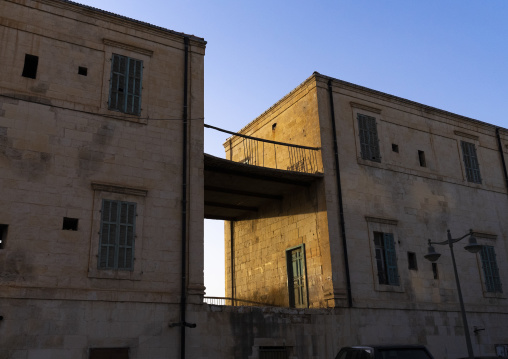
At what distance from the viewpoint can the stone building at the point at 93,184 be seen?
1218cm

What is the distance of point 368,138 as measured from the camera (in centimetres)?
1930

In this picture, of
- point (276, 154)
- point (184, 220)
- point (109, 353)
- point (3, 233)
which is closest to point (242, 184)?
point (276, 154)

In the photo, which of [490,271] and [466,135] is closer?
[490,271]

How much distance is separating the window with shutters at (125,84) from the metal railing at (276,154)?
2.31 m

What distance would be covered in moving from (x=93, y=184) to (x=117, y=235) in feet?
4.91

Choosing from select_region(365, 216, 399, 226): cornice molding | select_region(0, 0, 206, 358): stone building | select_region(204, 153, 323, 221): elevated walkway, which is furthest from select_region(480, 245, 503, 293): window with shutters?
select_region(0, 0, 206, 358): stone building

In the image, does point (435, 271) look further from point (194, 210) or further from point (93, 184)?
point (93, 184)

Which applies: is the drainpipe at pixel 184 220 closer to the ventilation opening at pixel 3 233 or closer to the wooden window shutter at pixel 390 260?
the ventilation opening at pixel 3 233

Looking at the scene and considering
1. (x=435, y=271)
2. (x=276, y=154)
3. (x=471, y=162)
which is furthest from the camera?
(x=471, y=162)

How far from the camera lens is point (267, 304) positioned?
19250 millimetres

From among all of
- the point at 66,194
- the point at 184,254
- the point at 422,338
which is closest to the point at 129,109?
the point at 66,194

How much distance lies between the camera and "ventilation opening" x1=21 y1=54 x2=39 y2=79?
14.0 metres

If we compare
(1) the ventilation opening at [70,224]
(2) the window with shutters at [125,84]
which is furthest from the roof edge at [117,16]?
(1) the ventilation opening at [70,224]

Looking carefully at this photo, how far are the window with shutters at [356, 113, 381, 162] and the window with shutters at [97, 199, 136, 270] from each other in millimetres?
9190
